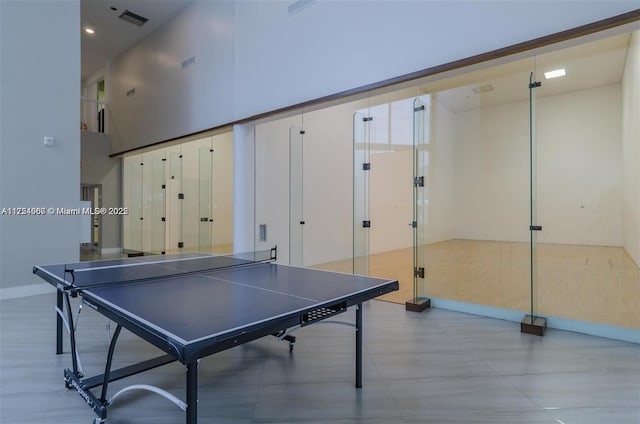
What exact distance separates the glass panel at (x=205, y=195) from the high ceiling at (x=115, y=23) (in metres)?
2.82

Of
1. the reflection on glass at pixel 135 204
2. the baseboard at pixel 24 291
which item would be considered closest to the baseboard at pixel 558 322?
the baseboard at pixel 24 291

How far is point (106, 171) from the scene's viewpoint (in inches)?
365

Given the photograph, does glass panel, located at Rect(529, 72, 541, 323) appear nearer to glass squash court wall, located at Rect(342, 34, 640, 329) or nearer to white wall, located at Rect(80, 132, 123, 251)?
glass squash court wall, located at Rect(342, 34, 640, 329)

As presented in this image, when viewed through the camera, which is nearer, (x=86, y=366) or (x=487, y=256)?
(x=86, y=366)

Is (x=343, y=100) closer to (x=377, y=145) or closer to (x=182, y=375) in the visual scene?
(x=377, y=145)

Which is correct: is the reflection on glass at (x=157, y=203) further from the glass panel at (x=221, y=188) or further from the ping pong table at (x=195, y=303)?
the ping pong table at (x=195, y=303)

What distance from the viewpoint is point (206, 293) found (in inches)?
76.9

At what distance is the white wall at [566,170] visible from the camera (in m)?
3.61

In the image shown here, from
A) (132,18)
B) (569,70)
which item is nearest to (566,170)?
(569,70)

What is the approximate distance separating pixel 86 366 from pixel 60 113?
13.8 ft

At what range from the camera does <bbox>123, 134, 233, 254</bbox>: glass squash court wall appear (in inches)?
281

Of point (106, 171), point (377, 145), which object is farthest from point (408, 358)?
point (106, 171)

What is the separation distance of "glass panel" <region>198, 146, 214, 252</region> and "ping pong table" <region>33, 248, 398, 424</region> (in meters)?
4.29

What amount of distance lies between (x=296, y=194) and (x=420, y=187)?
2.41 meters
